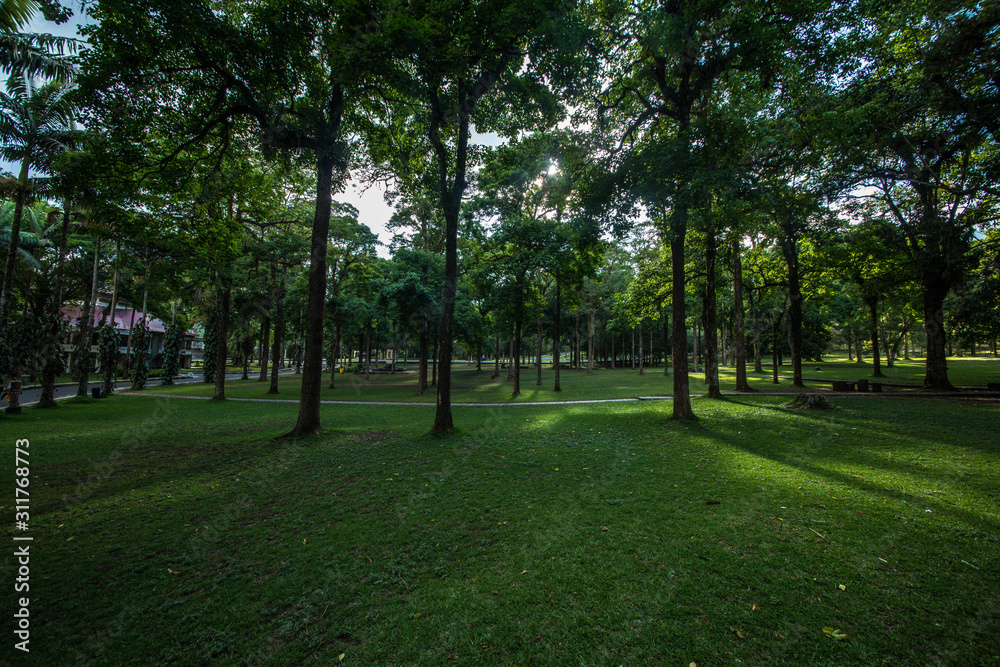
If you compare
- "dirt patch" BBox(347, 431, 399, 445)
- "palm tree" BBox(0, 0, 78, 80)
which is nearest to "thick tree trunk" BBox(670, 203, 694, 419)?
"dirt patch" BBox(347, 431, 399, 445)

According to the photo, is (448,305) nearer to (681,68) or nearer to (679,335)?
(679,335)

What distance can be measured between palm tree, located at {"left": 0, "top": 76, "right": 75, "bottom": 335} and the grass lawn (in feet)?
38.7

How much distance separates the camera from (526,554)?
4176 millimetres

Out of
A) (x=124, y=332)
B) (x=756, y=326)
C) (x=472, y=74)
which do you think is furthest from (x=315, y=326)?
(x=124, y=332)

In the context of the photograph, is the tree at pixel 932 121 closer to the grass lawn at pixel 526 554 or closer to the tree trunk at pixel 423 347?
the grass lawn at pixel 526 554

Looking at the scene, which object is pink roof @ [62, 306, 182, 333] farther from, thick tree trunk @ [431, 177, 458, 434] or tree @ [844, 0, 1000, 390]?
tree @ [844, 0, 1000, 390]

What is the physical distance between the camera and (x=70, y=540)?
15.3 feet

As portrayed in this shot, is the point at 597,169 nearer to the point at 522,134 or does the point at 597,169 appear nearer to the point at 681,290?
the point at 522,134

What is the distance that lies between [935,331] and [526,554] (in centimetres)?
2416

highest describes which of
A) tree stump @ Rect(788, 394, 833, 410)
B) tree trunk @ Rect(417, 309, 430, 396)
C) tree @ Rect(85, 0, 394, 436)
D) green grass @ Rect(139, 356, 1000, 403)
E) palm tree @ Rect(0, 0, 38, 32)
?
palm tree @ Rect(0, 0, 38, 32)

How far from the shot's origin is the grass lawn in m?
2.85

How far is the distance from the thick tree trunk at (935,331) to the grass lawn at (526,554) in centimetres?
1230

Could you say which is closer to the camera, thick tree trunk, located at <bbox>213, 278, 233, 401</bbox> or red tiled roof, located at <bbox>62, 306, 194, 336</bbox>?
thick tree trunk, located at <bbox>213, 278, 233, 401</bbox>

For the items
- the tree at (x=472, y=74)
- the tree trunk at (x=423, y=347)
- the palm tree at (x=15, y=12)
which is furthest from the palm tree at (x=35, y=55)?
the tree trunk at (x=423, y=347)
